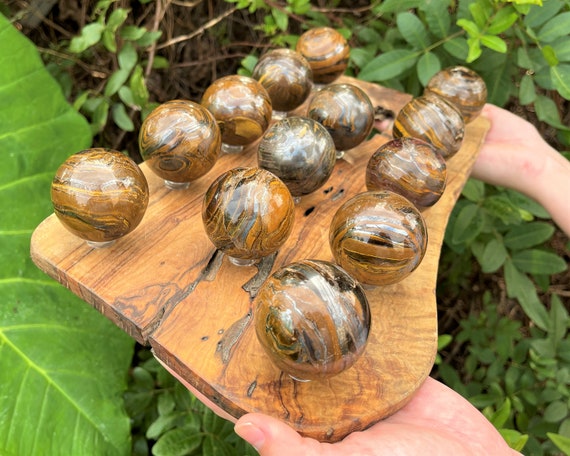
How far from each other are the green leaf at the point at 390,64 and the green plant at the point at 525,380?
85cm

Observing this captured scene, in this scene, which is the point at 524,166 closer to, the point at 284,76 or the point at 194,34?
the point at 284,76

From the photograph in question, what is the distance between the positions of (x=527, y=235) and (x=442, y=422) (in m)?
0.84

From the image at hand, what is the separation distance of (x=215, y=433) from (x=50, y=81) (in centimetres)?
108

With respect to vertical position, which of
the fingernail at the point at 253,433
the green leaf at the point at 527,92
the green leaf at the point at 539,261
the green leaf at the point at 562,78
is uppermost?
the fingernail at the point at 253,433

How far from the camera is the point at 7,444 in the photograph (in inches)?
44.0

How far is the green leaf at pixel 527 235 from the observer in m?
1.58

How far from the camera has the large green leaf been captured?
3.89ft

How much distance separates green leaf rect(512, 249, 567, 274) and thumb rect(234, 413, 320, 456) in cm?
109

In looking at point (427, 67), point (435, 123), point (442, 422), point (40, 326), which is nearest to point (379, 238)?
point (442, 422)


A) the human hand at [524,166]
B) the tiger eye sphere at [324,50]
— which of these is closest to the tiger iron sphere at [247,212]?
the tiger eye sphere at [324,50]

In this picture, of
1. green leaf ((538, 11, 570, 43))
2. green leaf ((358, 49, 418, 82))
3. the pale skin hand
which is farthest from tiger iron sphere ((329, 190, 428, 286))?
green leaf ((538, 11, 570, 43))

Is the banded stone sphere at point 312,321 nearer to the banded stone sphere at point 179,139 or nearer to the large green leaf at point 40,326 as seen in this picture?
the banded stone sphere at point 179,139

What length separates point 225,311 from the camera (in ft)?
3.35

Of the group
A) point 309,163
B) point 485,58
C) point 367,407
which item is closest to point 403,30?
point 485,58
